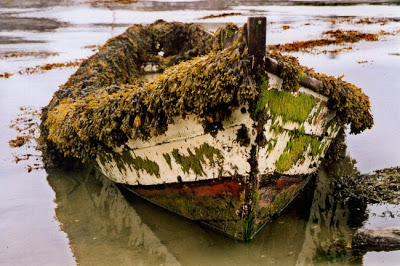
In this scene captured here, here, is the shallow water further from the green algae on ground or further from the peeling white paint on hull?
the green algae on ground

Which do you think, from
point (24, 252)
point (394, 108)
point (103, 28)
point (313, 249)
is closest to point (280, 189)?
point (313, 249)

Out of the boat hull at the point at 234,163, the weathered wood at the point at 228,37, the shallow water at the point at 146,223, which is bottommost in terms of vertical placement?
the shallow water at the point at 146,223

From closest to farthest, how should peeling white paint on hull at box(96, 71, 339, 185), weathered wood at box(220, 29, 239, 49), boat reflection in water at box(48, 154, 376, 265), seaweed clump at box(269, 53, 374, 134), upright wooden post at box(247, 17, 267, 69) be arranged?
upright wooden post at box(247, 17, 267, 69), peeling white paint on hull at box(96, 71, 339, 185), seaweed clump at box(269, 53, 374, 134), boat reflection in water at box(48, 154, 376, 265), weathered wood at box(220, 29, 239, 49)

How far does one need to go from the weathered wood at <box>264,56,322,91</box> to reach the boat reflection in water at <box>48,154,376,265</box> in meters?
1.43

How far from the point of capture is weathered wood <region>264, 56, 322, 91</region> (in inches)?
161

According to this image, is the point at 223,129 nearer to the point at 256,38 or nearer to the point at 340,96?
the point at 256,38

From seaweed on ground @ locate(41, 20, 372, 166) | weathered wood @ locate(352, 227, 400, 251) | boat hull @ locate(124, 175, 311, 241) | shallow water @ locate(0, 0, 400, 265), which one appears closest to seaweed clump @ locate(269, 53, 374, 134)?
seaweed on ground @ locate(41, 20, 372, 166)

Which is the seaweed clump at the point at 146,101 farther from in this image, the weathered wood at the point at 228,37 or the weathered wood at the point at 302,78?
Result: the weathered wood at the point at 228,37

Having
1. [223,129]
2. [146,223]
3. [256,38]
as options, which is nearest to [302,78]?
[256,38]

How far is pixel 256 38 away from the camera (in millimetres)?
4020

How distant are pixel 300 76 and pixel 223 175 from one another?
112cm

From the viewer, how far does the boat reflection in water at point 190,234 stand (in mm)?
4629

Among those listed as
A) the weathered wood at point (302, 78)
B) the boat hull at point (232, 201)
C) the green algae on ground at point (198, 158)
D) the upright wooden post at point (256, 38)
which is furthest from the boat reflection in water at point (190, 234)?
the upright wooden post at point (256, 38)

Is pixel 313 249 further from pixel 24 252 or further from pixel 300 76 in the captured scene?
pixel 24 252
